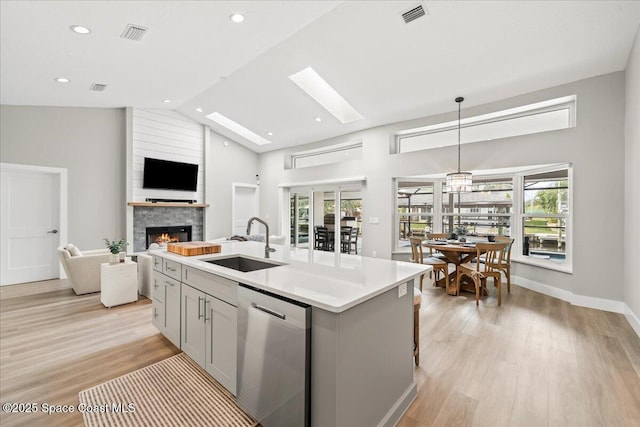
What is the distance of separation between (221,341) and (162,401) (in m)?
0.58

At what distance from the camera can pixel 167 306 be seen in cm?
274

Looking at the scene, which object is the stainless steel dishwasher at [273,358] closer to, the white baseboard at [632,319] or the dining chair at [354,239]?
the white baseboard at [632,319]

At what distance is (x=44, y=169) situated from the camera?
17.8 feet

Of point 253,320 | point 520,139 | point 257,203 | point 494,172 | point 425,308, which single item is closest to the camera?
point 253,320

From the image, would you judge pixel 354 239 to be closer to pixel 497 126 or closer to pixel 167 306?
pixel 497 126

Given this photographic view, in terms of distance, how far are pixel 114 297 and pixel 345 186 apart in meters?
4.93

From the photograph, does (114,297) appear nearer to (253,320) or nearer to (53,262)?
(53,262)

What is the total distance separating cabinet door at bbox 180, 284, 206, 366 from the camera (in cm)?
222

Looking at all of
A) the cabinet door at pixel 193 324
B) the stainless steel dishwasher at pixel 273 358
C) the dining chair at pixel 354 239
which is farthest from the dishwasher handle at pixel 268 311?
the dining chair at pixel 354 239

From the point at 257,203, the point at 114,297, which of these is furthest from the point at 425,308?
the point at 257,203

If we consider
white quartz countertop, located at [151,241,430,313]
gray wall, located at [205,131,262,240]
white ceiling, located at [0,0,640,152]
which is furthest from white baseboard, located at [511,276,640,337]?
gray wall, located at [205,131,262,240]

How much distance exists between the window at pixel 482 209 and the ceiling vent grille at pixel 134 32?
5502 millimetres

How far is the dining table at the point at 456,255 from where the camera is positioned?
4523mm

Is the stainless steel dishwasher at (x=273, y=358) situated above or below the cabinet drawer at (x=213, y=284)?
below
